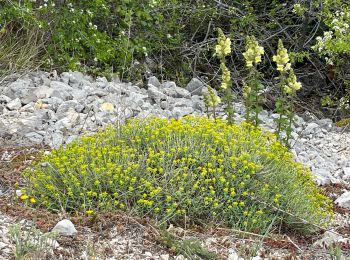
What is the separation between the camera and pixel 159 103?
758cm

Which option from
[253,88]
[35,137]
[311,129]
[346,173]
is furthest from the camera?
[311,129]

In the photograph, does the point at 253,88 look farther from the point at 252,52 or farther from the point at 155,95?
the point at 155,95

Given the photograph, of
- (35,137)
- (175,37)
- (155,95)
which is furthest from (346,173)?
(175,37)

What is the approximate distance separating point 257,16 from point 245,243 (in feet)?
19.4

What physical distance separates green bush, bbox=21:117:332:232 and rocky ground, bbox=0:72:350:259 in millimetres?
160

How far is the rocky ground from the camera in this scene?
4.00 metres

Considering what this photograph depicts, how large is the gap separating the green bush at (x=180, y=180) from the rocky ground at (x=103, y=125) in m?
0.16

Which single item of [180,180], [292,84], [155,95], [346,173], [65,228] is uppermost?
[292,84]

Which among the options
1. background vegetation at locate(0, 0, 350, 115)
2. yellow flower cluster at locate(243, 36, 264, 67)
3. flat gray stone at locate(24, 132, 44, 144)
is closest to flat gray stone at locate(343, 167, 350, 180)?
yellow flower cluster at locate(243, 36, 264, 67)

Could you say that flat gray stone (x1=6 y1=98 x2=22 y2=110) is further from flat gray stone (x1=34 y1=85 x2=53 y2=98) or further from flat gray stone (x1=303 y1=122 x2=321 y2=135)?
flat gray stone (x1=303 y1=122 x2=321 y2=135)

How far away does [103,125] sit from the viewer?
6402mm

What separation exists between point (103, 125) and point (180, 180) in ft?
6.84

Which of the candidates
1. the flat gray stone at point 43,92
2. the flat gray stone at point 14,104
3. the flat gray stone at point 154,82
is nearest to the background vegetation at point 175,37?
the flat gray stone at point 154,82

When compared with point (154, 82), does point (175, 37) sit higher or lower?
higher
